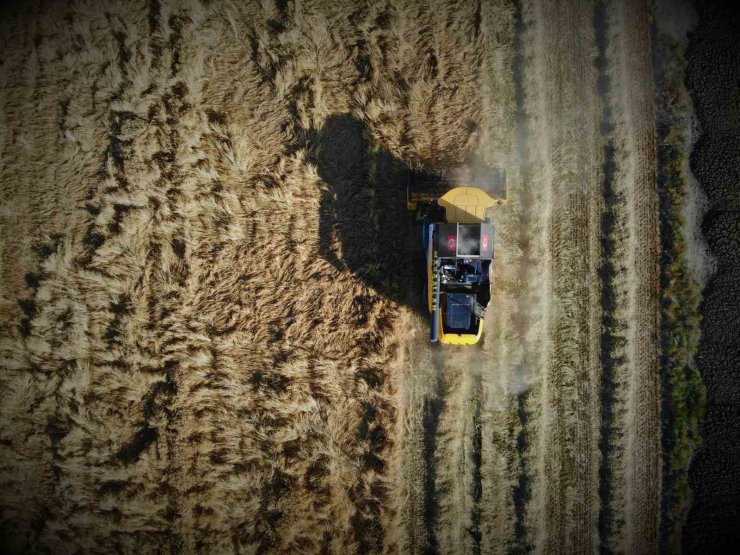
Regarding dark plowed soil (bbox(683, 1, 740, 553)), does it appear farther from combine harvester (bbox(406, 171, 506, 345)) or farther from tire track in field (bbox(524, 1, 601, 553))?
combine harvester (bbox(406, 171, 506, 345))

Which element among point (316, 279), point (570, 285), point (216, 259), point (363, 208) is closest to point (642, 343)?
point (570, 285)

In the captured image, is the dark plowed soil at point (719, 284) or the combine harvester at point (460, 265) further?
the dark plowed soil at point (719, 284)

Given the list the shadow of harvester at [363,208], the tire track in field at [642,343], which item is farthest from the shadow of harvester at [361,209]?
the tire track in field at [642,343]

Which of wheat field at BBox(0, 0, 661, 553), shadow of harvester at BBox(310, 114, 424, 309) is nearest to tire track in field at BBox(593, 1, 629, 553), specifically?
wheat field at BBox(0, 0, 661, 553)

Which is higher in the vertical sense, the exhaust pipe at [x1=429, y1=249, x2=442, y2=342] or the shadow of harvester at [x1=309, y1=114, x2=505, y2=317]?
the shadow of harvester at [x1=309, y1=114, x2=505, y2=317]

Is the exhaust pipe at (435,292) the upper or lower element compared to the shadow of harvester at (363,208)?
lower

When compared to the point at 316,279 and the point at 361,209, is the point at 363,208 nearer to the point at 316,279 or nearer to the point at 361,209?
the point at 361,209

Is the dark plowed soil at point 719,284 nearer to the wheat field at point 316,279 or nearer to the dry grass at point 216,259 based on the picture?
the wheat field at point 316,279
